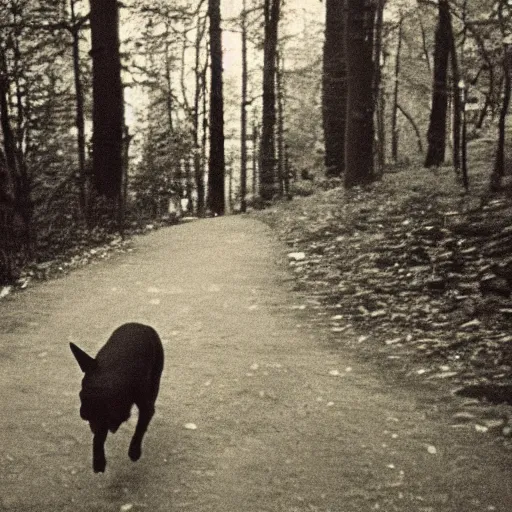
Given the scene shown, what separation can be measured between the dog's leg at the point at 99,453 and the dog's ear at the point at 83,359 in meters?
0.39

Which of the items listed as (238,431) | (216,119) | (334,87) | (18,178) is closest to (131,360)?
(238,431)

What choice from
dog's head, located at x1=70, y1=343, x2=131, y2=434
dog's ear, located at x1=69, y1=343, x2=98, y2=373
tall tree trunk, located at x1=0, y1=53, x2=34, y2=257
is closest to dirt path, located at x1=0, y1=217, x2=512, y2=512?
dog's head, located at x1=70, y1=343, x2=131, y2=434

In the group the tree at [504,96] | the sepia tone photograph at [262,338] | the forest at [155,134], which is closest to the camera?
the sepia tone photograph at [262,338]

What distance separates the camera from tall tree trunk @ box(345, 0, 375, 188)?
42.0 feet

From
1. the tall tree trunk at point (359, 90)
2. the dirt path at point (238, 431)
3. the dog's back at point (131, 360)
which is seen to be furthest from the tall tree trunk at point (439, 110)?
the dog's back at point (131, 360)

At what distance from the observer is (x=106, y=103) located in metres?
12.7

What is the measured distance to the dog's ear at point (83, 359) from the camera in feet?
11.2

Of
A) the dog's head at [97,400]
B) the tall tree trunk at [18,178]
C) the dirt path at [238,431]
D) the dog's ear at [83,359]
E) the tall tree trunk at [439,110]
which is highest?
the tall tree trunk at [439,110]

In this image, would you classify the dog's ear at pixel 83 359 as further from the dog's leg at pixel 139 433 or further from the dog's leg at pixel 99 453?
the dog's leg at pixel 139 433

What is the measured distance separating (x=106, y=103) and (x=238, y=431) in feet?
32.7

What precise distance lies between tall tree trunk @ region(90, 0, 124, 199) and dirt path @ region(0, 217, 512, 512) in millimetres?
5632

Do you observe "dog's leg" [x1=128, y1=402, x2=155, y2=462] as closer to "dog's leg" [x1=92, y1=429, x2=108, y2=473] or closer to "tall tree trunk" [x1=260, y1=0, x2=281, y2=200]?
"dog's leg" [x1=92, y1=429, x2=108, y2=473]

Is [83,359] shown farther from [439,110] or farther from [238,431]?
[439,110]

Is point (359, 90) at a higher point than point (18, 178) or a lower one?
higher
